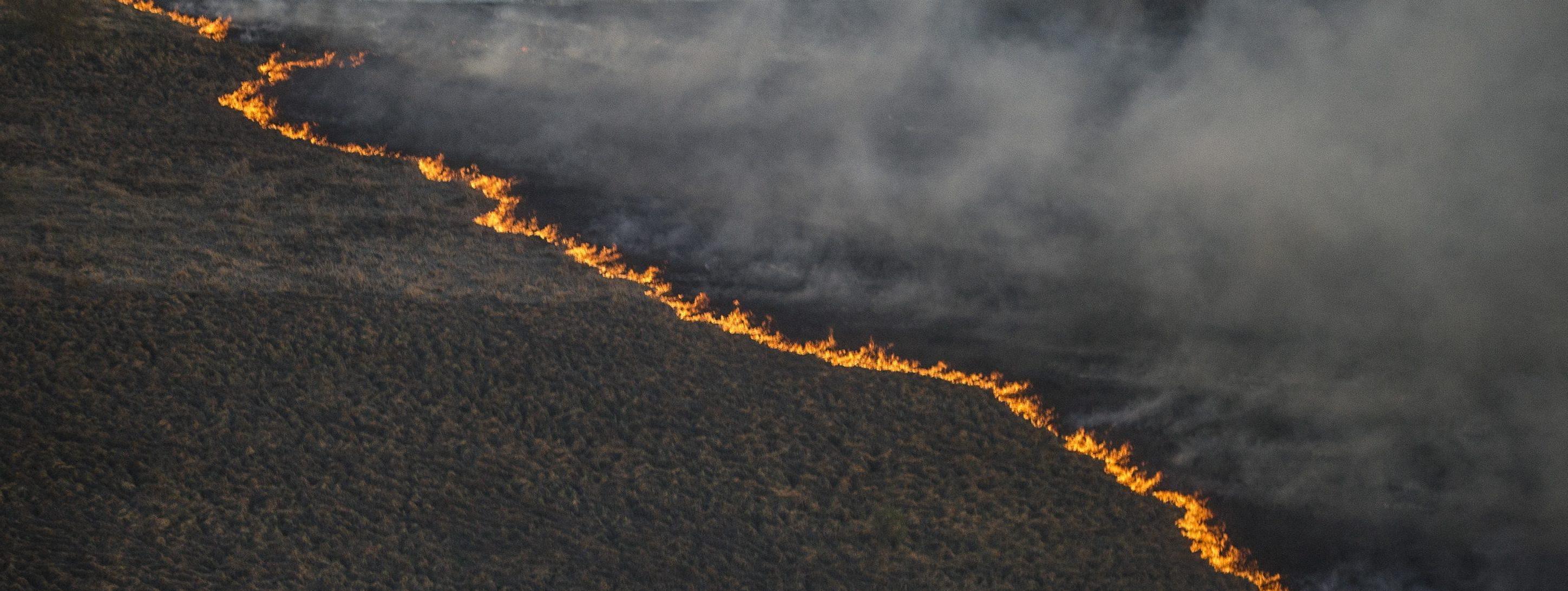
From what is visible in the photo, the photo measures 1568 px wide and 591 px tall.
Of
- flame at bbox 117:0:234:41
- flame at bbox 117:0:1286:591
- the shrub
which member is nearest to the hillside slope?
flame at bbox 117:0:1286:591

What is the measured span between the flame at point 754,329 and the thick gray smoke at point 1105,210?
0.23 metres

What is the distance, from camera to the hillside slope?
554 centimetres

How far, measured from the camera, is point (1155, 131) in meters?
9.73

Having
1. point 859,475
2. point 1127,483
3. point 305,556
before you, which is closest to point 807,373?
point 859,475

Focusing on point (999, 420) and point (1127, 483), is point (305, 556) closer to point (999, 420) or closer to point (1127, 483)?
point (999, 420)

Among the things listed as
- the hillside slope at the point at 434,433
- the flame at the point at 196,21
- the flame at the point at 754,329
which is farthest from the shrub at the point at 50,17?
the hillside slope at the point at 434,433

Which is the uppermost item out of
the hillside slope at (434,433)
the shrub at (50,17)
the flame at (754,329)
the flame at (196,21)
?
the flame at (196,21)

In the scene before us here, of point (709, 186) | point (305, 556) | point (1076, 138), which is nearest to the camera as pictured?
point (305, 556)

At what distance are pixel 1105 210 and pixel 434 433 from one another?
5.27 meters

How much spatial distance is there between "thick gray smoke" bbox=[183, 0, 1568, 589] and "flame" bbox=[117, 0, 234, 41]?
11.8 inches

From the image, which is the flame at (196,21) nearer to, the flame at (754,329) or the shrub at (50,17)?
the shrub at (50,17)

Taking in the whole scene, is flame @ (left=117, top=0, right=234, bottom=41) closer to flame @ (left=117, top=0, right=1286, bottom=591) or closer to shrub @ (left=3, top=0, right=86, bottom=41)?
shrub @ (left=3, top=0, right=86, bottom=41)

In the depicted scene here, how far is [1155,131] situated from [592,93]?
481 cm

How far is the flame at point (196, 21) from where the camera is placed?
10.1 metres
